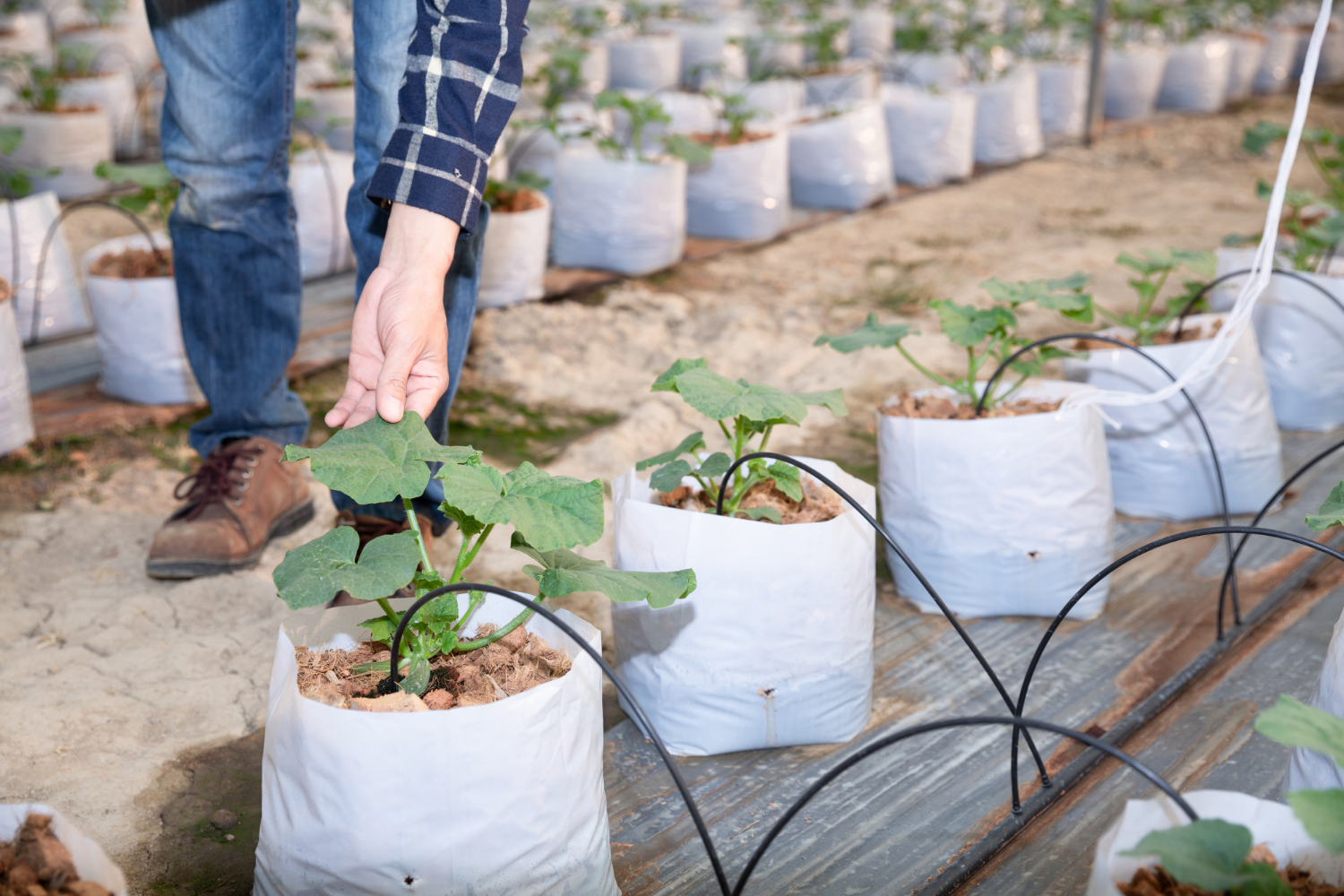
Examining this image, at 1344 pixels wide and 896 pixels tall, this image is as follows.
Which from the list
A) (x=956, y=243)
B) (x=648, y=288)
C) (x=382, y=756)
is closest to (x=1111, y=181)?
(x=956, y=243)

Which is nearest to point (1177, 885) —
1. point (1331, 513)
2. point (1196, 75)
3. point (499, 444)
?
point (1331, 513)

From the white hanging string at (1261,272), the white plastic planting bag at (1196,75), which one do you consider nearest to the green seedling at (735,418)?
the white hanging string at (1261,272)

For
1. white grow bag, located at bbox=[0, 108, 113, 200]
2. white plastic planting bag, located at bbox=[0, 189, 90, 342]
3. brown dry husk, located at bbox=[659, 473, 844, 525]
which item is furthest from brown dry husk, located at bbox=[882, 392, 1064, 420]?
white grow bag, located at bbox=[0, 108, 113, 200]

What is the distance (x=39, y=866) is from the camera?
75cm

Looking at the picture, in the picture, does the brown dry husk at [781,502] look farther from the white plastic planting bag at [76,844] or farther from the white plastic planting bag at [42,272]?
the white plastic planting bag at [42,272]

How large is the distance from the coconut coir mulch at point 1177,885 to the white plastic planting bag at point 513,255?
7.19 ft

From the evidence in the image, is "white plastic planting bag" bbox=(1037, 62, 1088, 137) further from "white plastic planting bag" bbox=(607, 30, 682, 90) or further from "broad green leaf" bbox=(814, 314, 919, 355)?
"broad green leaf" bbox=(814, 314, 919, 355)

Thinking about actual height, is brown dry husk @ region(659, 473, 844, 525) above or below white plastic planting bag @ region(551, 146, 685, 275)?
below

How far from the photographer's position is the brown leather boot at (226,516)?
159cm

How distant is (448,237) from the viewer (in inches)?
43.5

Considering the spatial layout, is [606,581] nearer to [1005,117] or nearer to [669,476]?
[669,476]

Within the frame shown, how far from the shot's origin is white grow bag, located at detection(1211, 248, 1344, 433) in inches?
83.0

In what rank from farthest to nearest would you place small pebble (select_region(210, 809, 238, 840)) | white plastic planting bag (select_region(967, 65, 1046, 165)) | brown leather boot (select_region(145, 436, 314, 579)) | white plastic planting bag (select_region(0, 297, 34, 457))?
white plastic planting bag (select_region(967, 65, 1046, 165)) → white plastic planting bag (select_region(0, 297, 34, 457)) → brown leather boot (select_region(145, 436, 314, 579)) → small pebble (select_region(210, 809, 238, 840))

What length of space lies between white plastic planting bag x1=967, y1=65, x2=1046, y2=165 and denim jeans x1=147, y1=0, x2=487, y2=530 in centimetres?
358
